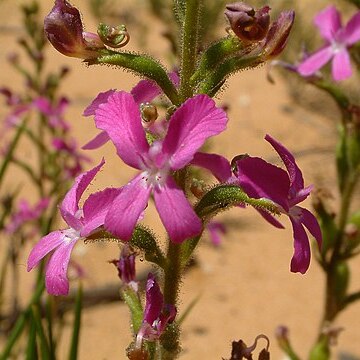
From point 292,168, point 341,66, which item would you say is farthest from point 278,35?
point 341,66

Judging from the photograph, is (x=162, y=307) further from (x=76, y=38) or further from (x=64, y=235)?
(x=76, y=38)

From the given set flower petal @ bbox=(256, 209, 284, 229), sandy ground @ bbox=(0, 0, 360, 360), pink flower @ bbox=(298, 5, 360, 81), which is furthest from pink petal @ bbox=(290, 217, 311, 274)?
sandy ground @ bbox=(0, 0, 360, 360)

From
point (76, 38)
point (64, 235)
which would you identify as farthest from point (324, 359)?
point (76, 38)

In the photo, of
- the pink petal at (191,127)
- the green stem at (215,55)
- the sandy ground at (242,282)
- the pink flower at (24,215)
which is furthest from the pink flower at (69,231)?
the pink flower at (24,215)

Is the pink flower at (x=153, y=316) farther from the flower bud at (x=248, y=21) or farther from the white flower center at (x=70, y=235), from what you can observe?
the flower bud at (x=248, y=21)

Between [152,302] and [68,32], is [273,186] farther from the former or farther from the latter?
[68,32]

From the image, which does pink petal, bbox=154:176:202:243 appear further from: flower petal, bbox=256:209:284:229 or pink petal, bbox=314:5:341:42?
pink petal, bbox=314:5:341:42
